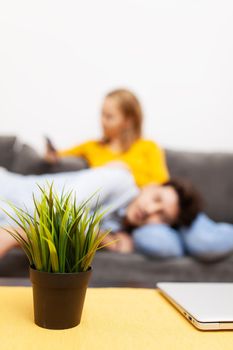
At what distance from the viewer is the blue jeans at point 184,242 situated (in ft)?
5.13

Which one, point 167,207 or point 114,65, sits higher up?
point 114,65

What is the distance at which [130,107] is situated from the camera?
2170 millimetres

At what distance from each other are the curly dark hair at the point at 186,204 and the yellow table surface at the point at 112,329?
96 cm

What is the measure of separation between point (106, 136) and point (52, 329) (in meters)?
1.59

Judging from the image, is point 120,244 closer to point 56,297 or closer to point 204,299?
point 204,299

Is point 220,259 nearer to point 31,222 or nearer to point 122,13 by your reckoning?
point 31,222

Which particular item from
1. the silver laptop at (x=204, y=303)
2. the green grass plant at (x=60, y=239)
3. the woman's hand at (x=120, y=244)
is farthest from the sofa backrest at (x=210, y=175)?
the green grass plant at (x=60, y=239)

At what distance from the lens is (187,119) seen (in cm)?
236

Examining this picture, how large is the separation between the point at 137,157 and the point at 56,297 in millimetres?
1465

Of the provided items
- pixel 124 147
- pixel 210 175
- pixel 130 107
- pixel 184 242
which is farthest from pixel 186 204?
pixel 130 107

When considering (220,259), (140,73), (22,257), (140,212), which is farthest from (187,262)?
(140,73)

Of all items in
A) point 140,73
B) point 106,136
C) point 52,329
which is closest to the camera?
point 52,329

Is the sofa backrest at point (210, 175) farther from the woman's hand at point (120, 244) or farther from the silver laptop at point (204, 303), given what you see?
the silver laptop at point (204, 303)

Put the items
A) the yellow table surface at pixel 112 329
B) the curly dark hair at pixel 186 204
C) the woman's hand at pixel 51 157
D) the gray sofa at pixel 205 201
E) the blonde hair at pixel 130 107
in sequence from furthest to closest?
the blonde hair at pixel 130 107 → the woman's hand at pixel 51 157 → the curly dark hair at pixel 186 204 → the gray sofa at pixel 205 201 → the yellow table surface at pixel 112 329
